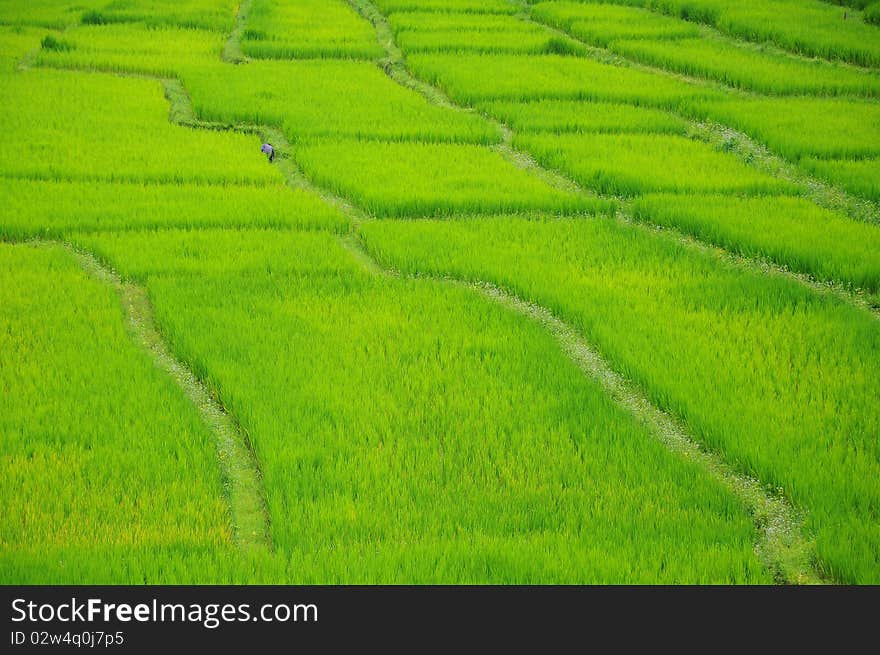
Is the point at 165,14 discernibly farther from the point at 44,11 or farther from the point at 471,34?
the point at 471,34

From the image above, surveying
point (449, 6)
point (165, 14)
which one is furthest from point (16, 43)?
point (449, 6)

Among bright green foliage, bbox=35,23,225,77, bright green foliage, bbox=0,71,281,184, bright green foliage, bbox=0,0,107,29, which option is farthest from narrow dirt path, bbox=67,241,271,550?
bright green foliage, bbox=0,0,107,29

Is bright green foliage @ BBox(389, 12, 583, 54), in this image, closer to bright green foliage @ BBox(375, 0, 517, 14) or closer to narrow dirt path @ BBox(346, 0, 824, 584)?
bright green foliage @ BBox(375, 0, 517, 14)

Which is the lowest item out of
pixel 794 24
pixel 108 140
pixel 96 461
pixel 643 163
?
pixel 108 140

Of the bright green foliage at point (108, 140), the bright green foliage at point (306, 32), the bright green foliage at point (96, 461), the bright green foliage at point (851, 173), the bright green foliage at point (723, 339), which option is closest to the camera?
the bright green foliage at point (96, 461)

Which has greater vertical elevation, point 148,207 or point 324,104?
point 324,104

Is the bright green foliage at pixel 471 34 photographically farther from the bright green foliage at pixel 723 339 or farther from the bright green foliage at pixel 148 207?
the bright green foliage at pixel 723 339

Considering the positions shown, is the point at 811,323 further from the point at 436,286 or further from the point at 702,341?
the point at 436,286

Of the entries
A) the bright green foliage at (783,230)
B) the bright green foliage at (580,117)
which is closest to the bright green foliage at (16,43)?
the bright green foliage at (580,117)
